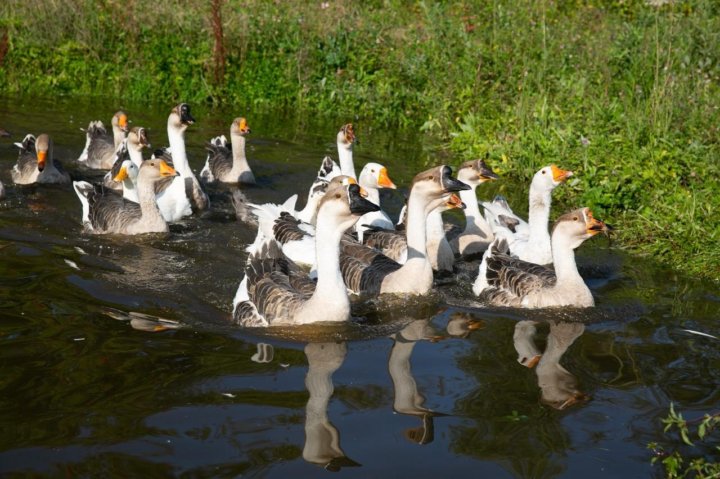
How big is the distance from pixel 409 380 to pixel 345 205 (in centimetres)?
171

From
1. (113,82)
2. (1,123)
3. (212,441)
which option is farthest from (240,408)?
(113,82)

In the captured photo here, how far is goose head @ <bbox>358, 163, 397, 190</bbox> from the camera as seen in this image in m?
11.7

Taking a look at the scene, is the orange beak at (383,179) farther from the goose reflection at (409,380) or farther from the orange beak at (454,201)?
the goose reflection at (409,380)

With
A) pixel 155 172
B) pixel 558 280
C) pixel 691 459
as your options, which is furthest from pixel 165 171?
pixel 691 459

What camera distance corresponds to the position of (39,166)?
41.8 ft

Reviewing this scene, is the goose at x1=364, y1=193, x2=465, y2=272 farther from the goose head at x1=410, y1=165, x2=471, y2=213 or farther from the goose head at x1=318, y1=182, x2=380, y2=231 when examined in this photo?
the goose head at x1=318, y1=182, x2=380, y2=231

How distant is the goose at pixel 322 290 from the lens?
26.9 ft

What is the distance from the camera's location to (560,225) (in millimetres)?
9320

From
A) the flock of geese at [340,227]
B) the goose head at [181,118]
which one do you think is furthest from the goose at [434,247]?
the goose head at [181,118]

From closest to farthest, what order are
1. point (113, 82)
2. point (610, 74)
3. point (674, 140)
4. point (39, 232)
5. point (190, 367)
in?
point (190, 367) → point (39, 232) → point (674, 140) → point (610, 74) → point (113, 82)

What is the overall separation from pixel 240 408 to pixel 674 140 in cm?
867

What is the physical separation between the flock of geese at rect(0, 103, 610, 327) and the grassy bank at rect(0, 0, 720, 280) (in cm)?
150

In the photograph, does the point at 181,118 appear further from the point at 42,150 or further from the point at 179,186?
the point at 42,150

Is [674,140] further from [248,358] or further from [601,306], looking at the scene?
[248,358]
